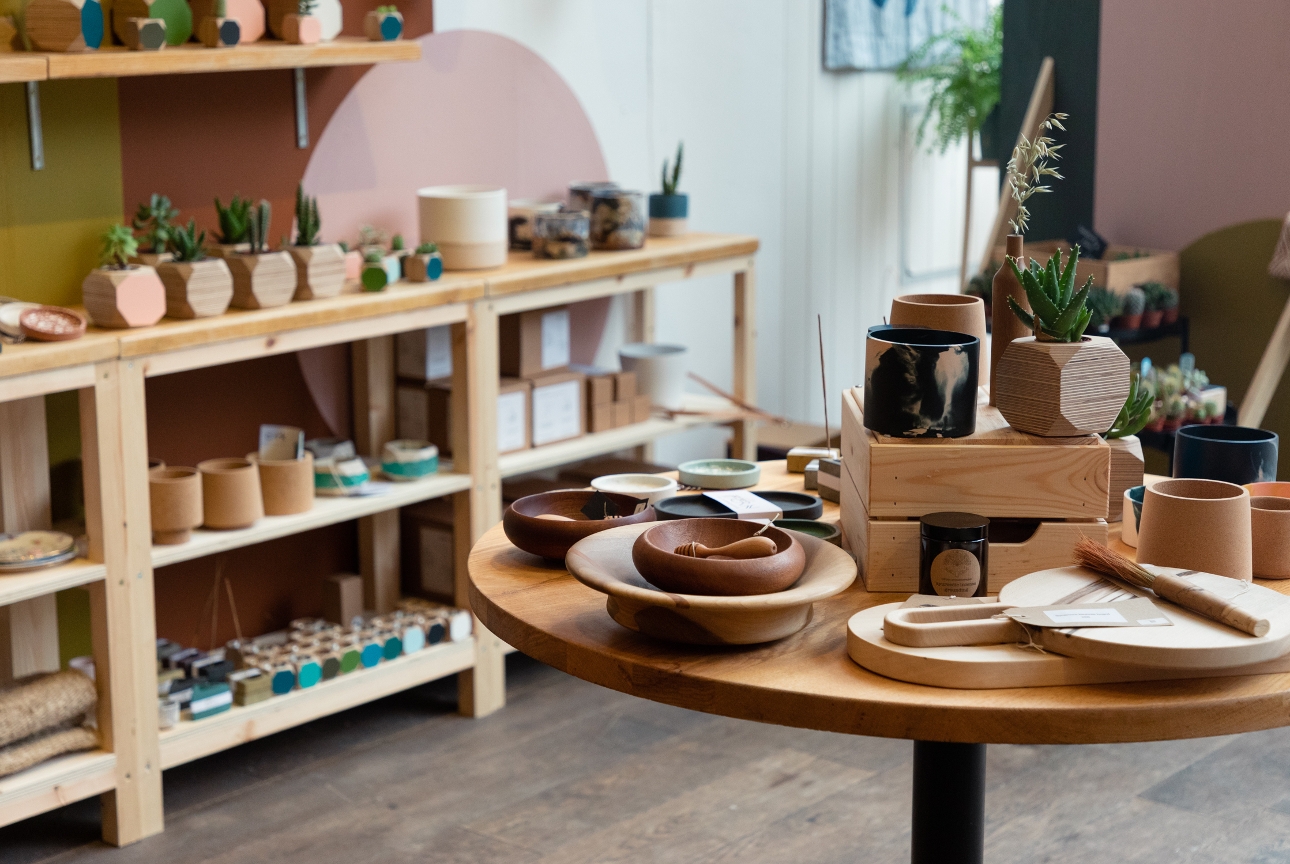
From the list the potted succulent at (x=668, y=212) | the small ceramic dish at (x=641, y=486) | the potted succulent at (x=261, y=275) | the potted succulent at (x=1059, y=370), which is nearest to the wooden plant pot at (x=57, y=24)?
the potted succulent at (x=261, y=275)

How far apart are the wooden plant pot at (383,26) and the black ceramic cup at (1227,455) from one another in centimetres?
195

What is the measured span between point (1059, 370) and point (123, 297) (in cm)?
175

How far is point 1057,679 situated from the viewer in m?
1.36

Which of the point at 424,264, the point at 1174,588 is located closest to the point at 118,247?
the point at 424,264

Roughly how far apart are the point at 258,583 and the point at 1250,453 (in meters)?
2.30

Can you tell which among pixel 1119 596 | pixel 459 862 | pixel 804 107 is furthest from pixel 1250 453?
pixel 804 107

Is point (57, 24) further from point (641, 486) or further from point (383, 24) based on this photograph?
point (641, 486)

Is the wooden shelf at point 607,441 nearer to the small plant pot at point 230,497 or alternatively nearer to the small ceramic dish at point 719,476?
the small plant pot at point 230,497

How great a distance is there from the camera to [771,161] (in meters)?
4.72

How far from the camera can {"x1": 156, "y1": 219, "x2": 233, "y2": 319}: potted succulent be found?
8.98ft

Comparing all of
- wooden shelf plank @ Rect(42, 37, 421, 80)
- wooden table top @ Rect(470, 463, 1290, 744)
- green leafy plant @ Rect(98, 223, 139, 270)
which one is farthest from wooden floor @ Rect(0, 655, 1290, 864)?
wooden shelf plank @ Rect(42, 37, 421, 80)

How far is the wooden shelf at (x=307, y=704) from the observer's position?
283cm

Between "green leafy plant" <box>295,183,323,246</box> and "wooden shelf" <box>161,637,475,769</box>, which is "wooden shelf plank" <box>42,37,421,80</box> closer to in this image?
"green leafy plant" <box>295,183,323,246</box>

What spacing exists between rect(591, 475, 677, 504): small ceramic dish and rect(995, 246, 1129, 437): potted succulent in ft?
1.53
